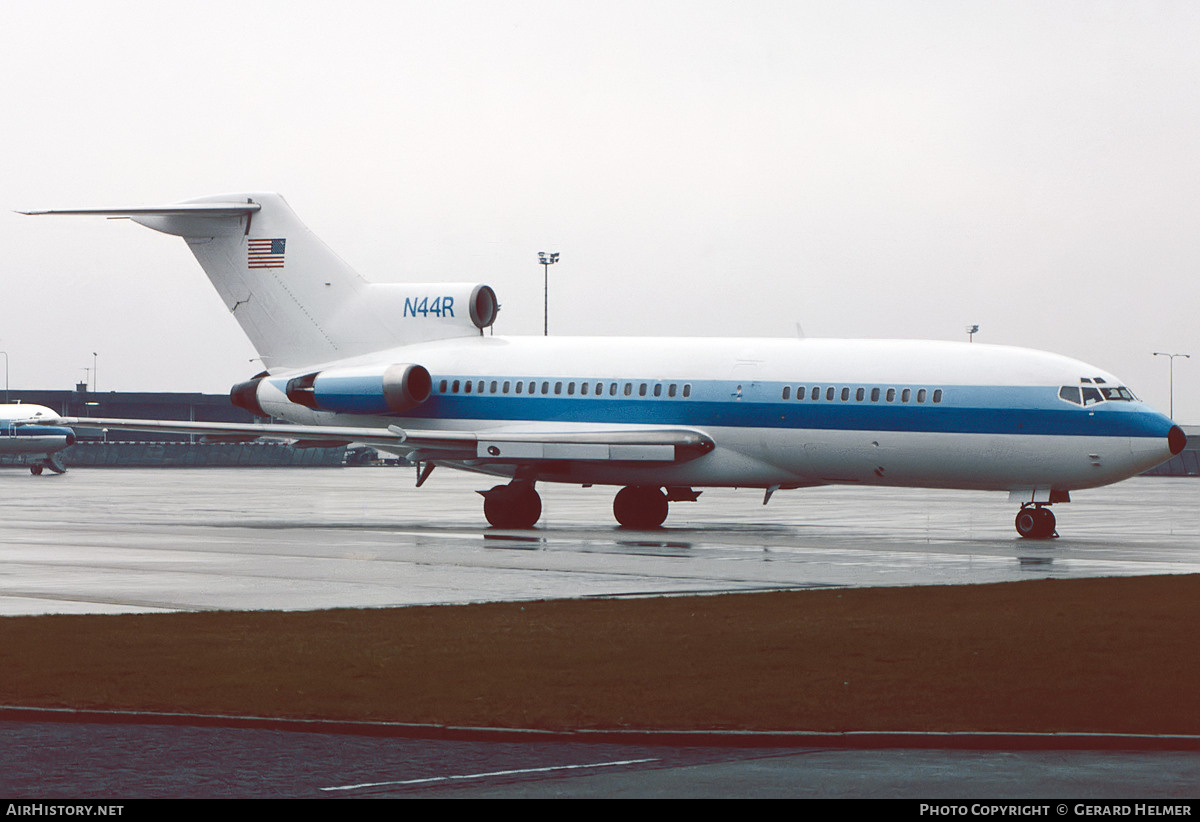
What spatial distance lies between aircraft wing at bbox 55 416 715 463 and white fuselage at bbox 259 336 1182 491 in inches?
16.7

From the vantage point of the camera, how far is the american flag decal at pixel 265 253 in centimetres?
3909

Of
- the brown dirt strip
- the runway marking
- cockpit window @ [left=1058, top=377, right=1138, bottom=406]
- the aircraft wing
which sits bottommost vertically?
the runway marking

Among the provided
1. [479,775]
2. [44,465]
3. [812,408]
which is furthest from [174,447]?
[479,775]

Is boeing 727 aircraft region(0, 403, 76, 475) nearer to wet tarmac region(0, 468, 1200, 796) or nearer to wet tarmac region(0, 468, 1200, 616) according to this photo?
wet tarmac region(0, 468, 1200, 796)

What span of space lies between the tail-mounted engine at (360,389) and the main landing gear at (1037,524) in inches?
512

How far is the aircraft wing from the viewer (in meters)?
32.7

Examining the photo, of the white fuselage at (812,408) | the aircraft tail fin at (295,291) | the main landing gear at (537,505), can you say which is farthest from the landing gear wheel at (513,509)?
the aircraft tail fin at (295,291)

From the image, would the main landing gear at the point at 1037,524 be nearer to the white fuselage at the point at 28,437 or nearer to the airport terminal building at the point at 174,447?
the airport terminal building at the point at 174,447

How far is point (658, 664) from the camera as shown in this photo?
13305 millimetres

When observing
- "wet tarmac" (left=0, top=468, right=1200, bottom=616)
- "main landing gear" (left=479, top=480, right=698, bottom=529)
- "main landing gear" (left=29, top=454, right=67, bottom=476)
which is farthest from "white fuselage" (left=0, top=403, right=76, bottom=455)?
"main landing gear" (left=479, top=480, right=698, bottom=529)

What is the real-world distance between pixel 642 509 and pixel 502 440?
11.3 feet

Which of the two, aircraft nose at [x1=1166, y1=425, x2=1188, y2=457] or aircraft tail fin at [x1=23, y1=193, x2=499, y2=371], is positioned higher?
aircraft tail fin at [x1=23, y1=193, x2=499, y2=371]

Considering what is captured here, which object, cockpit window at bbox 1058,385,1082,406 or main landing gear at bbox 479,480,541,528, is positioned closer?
cockpit window at bbox 1058,385,1082,406

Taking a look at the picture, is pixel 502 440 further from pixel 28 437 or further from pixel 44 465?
pixel 44 465
